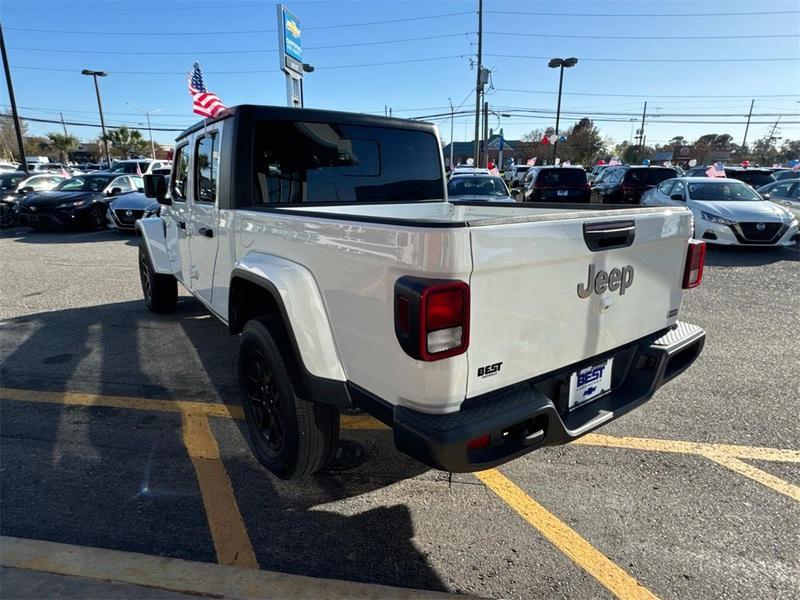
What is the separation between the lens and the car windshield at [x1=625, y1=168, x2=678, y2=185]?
49.5 feet

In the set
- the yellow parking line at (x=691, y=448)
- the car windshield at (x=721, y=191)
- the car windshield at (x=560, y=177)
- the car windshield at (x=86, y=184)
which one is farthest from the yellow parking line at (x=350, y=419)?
the car windshield at (x=560, y=177)

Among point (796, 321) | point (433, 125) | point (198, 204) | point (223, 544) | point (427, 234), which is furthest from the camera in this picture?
point (796, 321)

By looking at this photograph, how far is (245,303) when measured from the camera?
309cm

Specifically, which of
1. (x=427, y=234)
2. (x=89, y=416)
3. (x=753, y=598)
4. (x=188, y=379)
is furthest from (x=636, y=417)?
(x=89, y=416)

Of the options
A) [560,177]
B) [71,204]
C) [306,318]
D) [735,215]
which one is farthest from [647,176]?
[71,204]

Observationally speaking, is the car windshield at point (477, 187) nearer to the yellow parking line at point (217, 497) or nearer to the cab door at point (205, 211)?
the cab door at point (205, 211)

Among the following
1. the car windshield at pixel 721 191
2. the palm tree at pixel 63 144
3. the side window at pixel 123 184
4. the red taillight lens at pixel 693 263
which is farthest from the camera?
the palm tree at pixel 63 144

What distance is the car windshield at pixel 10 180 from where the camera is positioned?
621 inches

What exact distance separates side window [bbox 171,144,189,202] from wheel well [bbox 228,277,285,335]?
166cm

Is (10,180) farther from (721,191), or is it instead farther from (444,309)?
(721,191)

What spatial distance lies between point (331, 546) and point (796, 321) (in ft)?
19.5

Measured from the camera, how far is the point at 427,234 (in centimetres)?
172

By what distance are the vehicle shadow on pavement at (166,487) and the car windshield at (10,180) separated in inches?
596

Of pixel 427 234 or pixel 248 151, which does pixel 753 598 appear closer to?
pixel 427 234
